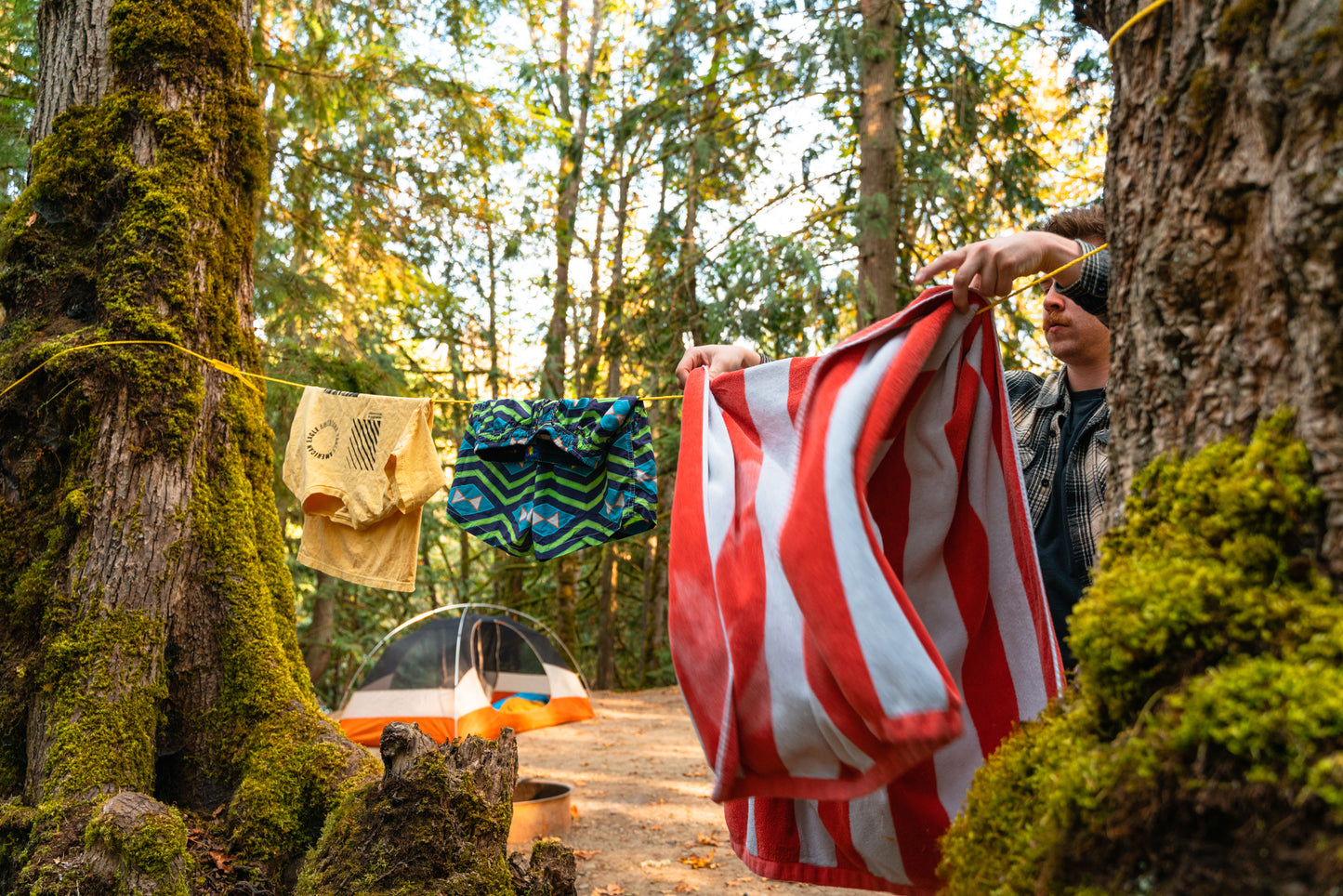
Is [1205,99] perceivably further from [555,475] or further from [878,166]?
[878,166]

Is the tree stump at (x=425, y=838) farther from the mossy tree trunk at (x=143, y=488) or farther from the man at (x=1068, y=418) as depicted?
the man at (x=1068, y=418)

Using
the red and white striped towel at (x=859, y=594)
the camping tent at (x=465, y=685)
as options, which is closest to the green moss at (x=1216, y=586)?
the red and white striped towel at (x=859, y=594)

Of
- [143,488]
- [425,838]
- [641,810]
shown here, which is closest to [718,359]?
[425,838]

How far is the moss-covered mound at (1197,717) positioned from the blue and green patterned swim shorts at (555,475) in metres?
1.92

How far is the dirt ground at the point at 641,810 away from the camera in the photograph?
13.2 ft

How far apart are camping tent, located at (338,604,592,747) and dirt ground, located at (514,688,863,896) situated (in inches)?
18.8

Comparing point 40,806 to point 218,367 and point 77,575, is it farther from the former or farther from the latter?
point 218,367

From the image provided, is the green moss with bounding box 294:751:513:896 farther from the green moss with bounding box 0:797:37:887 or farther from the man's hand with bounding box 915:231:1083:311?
the man's hand with bounding box 915:231:1083:311

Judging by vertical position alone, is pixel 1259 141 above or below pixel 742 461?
above

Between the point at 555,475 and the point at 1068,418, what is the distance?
179cm

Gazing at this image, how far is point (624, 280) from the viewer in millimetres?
9398

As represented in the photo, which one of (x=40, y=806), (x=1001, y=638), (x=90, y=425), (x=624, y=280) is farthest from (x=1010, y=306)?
(x=40, y=806)

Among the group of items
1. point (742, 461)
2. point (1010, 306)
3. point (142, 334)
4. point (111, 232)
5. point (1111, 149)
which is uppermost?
point (1010, 306)

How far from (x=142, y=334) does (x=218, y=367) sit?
272 mm
